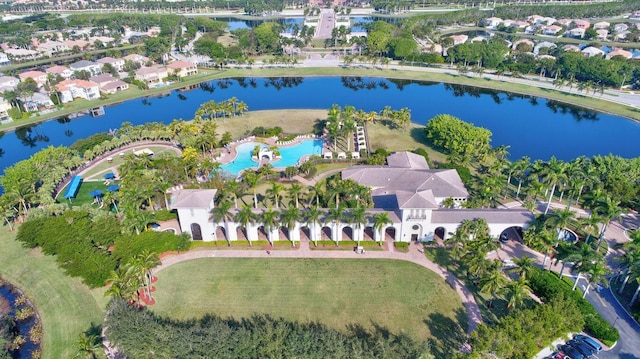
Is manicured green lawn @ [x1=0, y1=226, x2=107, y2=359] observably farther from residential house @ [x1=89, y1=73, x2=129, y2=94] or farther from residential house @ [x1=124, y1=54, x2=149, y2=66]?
residential house @ [x1=124, y1=54, x2=149, y2=66]

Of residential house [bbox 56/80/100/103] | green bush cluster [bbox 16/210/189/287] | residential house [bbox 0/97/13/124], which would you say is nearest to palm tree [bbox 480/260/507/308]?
green bush cluster [bbox 16/210/189/287]

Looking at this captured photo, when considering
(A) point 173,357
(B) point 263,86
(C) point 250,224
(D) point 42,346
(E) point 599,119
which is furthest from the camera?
(B) point 263,86

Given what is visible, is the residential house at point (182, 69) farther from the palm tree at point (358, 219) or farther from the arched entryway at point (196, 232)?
the palm tree at point (358, 219)

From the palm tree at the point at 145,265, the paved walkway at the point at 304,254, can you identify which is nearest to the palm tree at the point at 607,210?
the paved walkway at the point at 304,254

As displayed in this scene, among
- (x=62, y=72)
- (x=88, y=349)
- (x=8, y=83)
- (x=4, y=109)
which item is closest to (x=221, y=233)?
(x=88, y=349)

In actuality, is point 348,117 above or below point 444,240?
above

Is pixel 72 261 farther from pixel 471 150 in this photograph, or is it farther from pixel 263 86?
pixel 263 86

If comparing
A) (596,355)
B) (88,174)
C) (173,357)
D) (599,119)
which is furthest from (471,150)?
(88,174)
